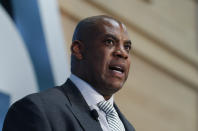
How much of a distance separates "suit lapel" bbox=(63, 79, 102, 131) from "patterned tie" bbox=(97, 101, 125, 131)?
6 centimetres

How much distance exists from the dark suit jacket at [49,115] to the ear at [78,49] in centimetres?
21

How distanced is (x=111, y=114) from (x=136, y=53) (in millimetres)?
4046

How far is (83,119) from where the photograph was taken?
231 centimetres

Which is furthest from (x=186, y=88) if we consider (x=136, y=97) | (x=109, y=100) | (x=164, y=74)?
(x=109, y=100)

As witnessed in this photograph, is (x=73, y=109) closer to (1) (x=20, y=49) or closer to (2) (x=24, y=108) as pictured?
(2) (x=24, y=108)

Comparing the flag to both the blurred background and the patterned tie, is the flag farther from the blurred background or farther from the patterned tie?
the patterned tie

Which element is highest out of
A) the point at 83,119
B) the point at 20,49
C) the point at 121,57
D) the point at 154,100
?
the point at 121,57

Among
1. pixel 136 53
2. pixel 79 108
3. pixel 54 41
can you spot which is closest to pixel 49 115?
pixel 79 108

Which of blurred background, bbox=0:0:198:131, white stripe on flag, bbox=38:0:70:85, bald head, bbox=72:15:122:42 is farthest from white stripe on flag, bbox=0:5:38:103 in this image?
bald head, bbox=72:15:122:42

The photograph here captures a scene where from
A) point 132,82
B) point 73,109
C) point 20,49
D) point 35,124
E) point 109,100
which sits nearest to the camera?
point 35,124

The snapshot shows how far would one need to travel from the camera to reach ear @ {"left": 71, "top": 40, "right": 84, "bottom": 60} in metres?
2.54

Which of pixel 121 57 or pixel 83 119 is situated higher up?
pixel 121 57

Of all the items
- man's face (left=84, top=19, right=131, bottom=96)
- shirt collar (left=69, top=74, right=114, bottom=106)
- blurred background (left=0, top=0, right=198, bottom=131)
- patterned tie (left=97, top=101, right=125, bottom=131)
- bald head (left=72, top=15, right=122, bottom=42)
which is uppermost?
bald head (left=72, top=15, right=122, bottom=42)

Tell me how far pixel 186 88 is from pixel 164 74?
0.41 metres
